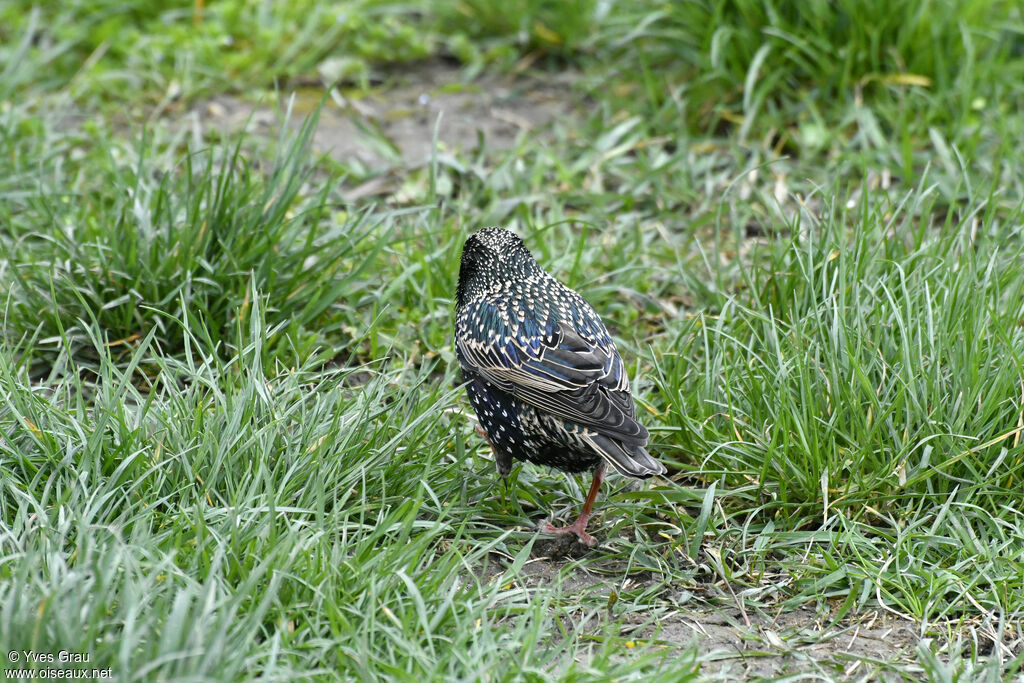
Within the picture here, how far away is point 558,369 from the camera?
11.5 feet

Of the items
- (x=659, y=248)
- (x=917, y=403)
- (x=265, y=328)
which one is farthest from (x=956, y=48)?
(x=265, y=328)

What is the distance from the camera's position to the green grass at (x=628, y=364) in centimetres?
296

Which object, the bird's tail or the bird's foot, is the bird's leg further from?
the bird's tail

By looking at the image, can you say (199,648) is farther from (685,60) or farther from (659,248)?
(685,60)

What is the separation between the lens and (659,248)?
5.22 m

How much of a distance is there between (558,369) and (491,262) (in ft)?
1.84

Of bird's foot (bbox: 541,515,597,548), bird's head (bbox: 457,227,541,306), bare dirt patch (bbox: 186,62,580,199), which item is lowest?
bird's foot (bbox: 541,515,597,548)

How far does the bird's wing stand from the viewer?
3.42 meters

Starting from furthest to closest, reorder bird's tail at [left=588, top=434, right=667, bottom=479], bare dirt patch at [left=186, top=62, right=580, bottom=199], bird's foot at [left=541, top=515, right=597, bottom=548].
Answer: bare dirt patch at [left=186, top=62, right=580, bottom=199] < bird's foot at [left=541, top=515, right=597, bottom=548] < bird's tail at [left=588, top=434, right=667, bottom=479]

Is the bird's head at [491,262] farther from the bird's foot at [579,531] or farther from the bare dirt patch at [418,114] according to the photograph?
the bare dirt patch at [418,114]

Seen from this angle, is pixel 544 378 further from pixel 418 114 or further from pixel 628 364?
pixel 418 114

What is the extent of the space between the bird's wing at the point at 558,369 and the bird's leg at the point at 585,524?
0.26 meters

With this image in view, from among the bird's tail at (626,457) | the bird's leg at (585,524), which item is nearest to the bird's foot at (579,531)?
the bird's leg at (585,524)

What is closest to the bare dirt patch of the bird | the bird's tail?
the bird
